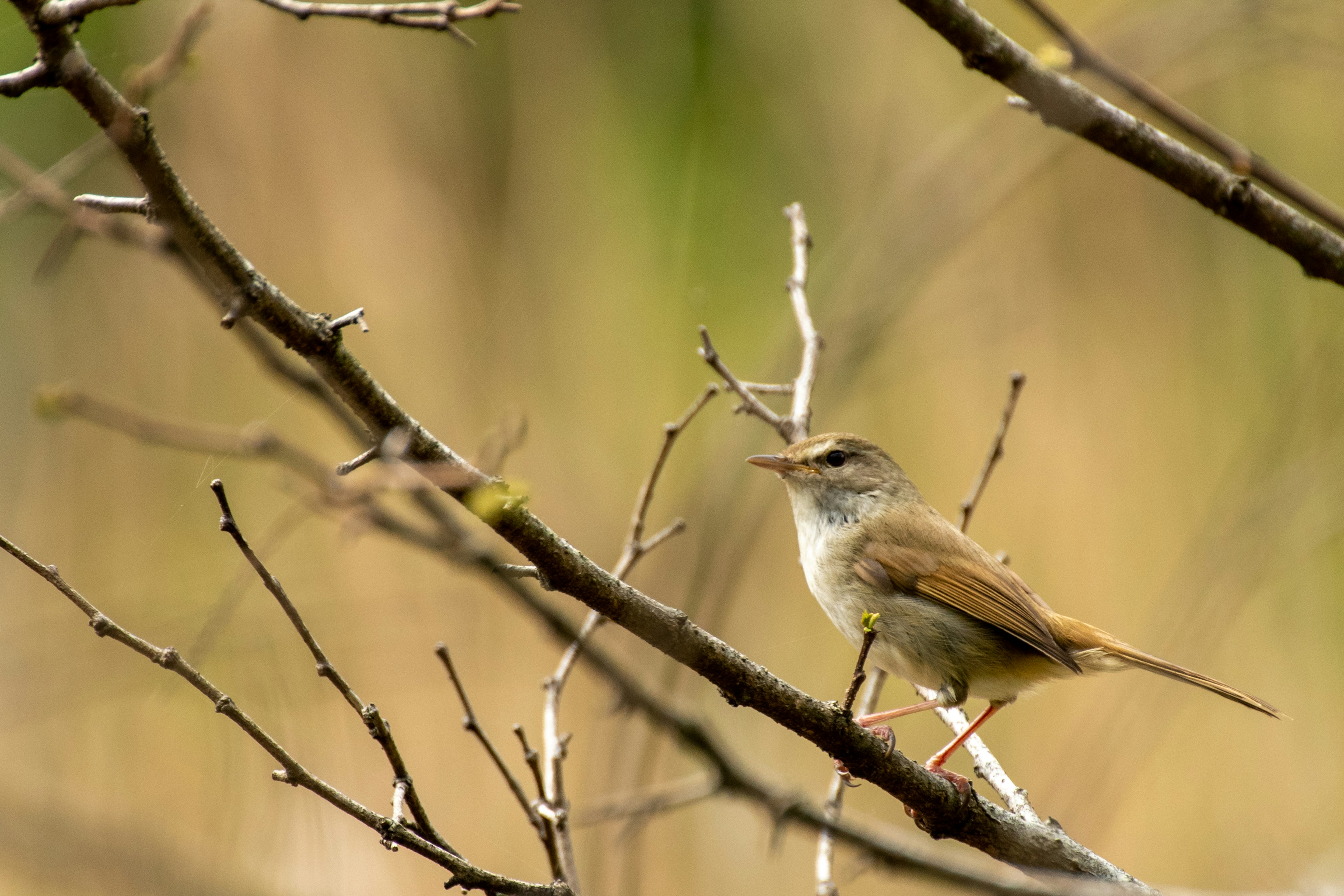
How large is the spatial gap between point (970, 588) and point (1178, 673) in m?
0.64

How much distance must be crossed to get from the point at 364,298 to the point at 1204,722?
191 inches

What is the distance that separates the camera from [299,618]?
53.4 inches

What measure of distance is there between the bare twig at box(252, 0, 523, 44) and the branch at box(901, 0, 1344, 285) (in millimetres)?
810

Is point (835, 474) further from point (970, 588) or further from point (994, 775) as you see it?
point (994, 775)

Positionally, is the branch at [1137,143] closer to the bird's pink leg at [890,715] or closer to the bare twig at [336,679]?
the bird's pink leg at [890,715]

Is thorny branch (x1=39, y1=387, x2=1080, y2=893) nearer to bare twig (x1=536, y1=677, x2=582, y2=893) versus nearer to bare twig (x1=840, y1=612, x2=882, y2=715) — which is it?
bare twig (x1=840, y1=612, x2=882, y2=715)

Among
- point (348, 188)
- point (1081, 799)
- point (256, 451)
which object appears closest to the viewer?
point (256, 451)

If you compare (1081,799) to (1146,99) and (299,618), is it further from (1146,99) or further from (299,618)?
(299,618)

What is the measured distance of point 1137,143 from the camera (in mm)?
2121

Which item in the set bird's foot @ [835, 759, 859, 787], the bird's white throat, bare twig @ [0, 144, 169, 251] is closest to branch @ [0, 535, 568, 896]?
bare twig @ [0, 144, 169, 251]

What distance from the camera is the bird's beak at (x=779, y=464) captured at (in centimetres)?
349

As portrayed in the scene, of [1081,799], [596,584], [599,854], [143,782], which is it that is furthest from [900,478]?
[143,782]

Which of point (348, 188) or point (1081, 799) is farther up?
point (348, 188)

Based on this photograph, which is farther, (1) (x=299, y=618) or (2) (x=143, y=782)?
(2) (x=143, y=782)
